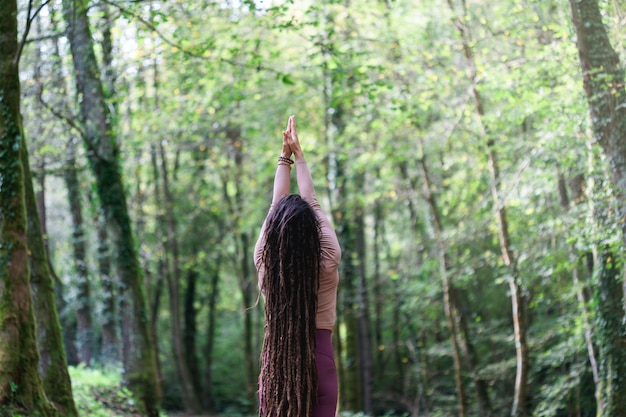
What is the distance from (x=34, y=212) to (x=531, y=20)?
7.44 m

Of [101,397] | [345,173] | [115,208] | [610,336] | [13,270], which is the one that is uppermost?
[345,173]

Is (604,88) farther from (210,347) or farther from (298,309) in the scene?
(210,347)

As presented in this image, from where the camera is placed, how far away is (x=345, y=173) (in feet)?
59.5

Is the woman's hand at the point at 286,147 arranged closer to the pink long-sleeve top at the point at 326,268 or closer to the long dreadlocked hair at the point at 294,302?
the pink long-sleeve top at the point at 326,268

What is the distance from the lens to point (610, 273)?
8508mm

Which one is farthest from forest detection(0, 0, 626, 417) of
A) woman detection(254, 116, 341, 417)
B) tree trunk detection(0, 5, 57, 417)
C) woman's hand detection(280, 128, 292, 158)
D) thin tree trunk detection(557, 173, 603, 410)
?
→ woman's hand detection(280, 128, 292, 158)

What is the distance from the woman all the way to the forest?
303 cm

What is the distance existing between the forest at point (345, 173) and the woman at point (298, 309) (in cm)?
303

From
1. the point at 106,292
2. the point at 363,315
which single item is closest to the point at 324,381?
the point at 106,292

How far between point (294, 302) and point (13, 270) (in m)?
3.36

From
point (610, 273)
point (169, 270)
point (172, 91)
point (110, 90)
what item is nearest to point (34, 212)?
point (110, 90)

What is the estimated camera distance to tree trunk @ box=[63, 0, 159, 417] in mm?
10953

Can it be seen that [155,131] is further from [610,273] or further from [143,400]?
[610,273]

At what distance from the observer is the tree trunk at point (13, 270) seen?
5945mm
